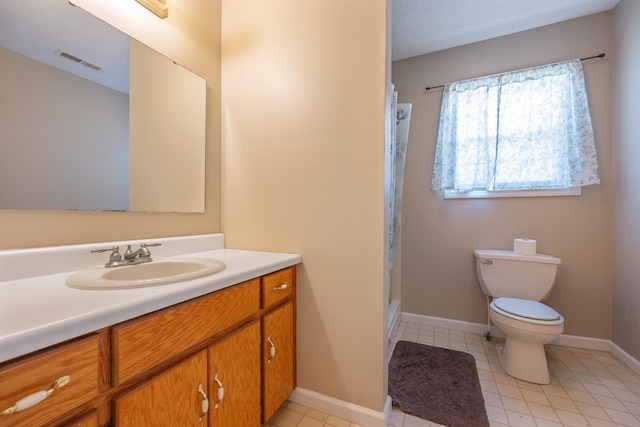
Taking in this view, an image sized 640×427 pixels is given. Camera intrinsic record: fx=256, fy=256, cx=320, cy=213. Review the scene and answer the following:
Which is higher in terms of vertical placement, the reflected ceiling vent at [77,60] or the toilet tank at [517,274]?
the reflected ceiling vent at [77,60]

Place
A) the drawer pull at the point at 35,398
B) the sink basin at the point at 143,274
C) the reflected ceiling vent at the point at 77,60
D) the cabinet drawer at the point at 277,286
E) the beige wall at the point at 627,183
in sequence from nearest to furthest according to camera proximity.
Result: 1. the drawer pull at the point at 35,398
2. the sink basin at the point at 143,274
3. the reflected ceiling vent at the point at 77,60
4. the cabinet drawer at the point at 277,286
5. the beige wall at the point at 627,183

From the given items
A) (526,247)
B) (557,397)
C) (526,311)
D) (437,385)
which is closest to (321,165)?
(437,385)

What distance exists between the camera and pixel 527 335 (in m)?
1.52

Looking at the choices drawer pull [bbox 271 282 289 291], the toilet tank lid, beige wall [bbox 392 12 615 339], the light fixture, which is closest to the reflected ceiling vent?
the light fixture

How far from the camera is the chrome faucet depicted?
970 mm

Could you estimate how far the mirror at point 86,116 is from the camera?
32.8 inches

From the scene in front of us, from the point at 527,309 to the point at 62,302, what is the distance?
219 cm

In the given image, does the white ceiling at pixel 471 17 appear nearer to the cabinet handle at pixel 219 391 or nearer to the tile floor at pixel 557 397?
the cabinet handle at pixel 219 391

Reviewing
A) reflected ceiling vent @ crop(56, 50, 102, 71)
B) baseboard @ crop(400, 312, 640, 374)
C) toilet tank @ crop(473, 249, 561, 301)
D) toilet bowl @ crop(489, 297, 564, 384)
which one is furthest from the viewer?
toilet tank @ crop(473, 249, 561, 301)

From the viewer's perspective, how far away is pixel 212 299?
836 millimetres

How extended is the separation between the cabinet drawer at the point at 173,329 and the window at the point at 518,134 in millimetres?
1947

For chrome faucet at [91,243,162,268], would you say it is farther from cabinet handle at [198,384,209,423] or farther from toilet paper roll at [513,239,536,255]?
toilet paper roll at [513,239,536,255]

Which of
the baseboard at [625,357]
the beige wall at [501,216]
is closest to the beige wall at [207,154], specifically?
the beige wall at [501,216]

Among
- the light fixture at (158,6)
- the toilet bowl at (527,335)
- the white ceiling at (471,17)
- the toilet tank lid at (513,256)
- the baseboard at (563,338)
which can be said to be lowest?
the baseboard at (563,338)
